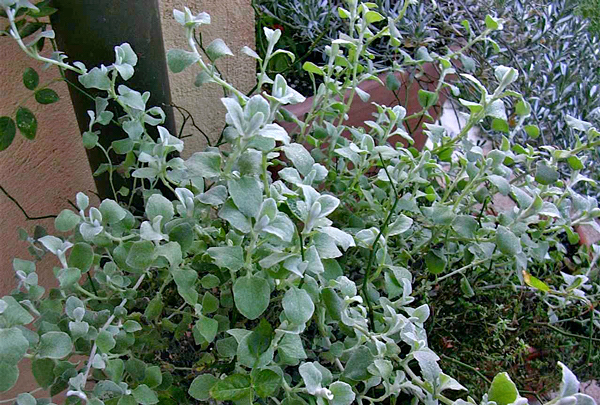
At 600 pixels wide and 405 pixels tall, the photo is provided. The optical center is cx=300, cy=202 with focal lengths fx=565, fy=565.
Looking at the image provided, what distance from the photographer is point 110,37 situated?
739 mm

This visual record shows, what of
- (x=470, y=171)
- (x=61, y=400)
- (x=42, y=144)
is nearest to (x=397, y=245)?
(x=470, y=171)

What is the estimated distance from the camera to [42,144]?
1.00 m

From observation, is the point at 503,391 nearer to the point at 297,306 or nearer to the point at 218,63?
the point at 297,306

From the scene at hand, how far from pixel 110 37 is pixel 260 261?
0.41m

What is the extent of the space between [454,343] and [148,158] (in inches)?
23.2

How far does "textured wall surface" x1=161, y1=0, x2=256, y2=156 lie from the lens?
3.59 ft

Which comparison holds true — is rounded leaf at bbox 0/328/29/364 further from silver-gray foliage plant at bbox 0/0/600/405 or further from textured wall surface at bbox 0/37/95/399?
textured wall surface at bbox 0/37/95/399

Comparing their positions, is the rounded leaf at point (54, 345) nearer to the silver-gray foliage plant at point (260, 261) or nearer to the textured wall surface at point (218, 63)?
the silver-gray foliage plant at point (260, 261)

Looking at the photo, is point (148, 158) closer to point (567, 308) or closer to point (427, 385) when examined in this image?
point (427, 385)

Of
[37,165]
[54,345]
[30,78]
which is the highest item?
[30,78]

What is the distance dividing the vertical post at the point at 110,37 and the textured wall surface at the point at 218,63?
29 centimetres

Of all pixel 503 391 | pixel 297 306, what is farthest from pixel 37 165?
pixel 503 391

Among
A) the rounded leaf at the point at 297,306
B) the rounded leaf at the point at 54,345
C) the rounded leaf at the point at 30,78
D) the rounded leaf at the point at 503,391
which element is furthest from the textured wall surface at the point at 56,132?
the rounded leaf at the point at 503,391

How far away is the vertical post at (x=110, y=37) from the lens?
72 centimetres
